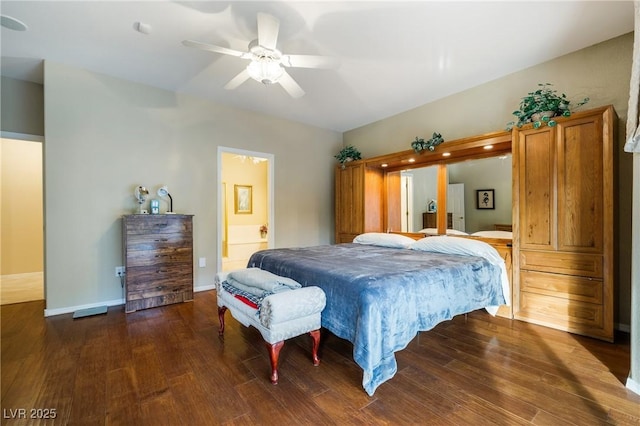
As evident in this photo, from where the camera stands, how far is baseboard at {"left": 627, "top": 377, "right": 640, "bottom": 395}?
1.71 m

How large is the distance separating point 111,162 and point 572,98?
5.43 metres

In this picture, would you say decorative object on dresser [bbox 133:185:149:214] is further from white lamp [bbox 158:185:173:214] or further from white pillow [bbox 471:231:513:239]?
white pillow [bbox 471:231:513:239]

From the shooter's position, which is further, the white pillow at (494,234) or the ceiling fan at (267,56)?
the white pillow at (494,234)

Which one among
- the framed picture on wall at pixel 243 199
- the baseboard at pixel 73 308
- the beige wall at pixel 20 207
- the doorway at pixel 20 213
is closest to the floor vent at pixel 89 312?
the baseboard at pixel 73 308

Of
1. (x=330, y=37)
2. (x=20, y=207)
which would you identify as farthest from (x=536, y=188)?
(x=20, y=207)

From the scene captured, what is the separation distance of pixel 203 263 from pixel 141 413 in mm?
2753

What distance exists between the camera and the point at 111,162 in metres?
3.49

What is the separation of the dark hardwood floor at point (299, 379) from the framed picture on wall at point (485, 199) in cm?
152

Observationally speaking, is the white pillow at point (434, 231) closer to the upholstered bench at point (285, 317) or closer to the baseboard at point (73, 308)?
the upholstered bench at point (285, 317)

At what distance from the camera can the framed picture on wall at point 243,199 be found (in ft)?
23.8

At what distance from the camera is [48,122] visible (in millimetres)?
3133

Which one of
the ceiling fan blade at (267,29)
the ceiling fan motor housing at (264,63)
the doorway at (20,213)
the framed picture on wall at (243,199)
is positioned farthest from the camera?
the framed picture on wall at (243,199)

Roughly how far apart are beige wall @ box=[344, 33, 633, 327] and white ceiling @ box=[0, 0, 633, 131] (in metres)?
0.13

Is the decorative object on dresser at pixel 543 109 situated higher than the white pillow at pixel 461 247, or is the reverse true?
the decorative object on dresser at pixel 543 109
